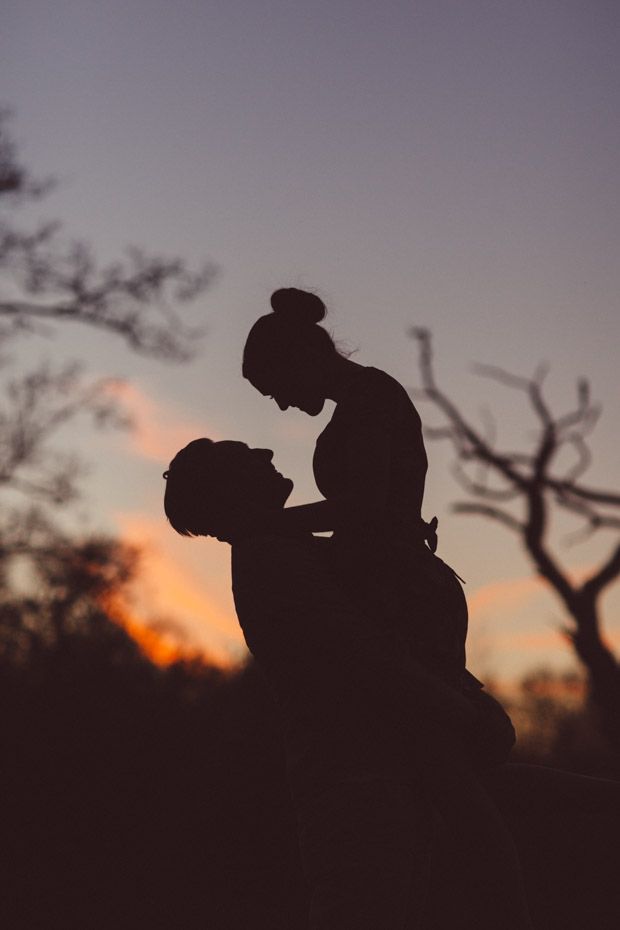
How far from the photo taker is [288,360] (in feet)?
9.43

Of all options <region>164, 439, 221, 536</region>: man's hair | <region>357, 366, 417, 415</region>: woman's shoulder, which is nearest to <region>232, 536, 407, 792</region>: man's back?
<region>164, 439, 221, 536</region>: man's hair

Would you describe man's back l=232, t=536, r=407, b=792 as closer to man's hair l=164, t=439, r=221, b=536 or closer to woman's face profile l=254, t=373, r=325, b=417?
man's hair l=164, t=439, r=221, b=536

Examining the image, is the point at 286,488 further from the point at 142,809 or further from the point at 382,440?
the point at 142,809

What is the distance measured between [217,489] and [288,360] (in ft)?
1.44

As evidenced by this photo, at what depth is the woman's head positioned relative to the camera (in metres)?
2.87

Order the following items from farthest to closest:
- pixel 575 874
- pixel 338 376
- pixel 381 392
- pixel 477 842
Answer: pixel 575 874 → pixel 338 376 → pixel 381 392 → pixel 477 842

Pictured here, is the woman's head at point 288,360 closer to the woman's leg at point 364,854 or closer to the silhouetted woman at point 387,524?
the silhouetted woman at point 387,524

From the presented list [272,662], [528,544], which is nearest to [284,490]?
[272,662]

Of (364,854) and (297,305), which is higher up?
(297,305)

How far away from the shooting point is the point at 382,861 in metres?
2.34

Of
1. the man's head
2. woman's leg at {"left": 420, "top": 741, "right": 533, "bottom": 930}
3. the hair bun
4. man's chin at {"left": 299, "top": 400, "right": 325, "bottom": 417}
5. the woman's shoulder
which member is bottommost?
woman's leg at {"left": 420, "top": 741, "right": 533, "bottom": 930}

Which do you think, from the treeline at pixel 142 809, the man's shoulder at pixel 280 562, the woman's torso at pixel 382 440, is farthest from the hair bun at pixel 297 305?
the treeline at pixel 142 809

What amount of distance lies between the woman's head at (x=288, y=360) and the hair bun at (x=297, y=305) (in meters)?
0.02

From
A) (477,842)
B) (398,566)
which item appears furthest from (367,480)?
(477,842)
